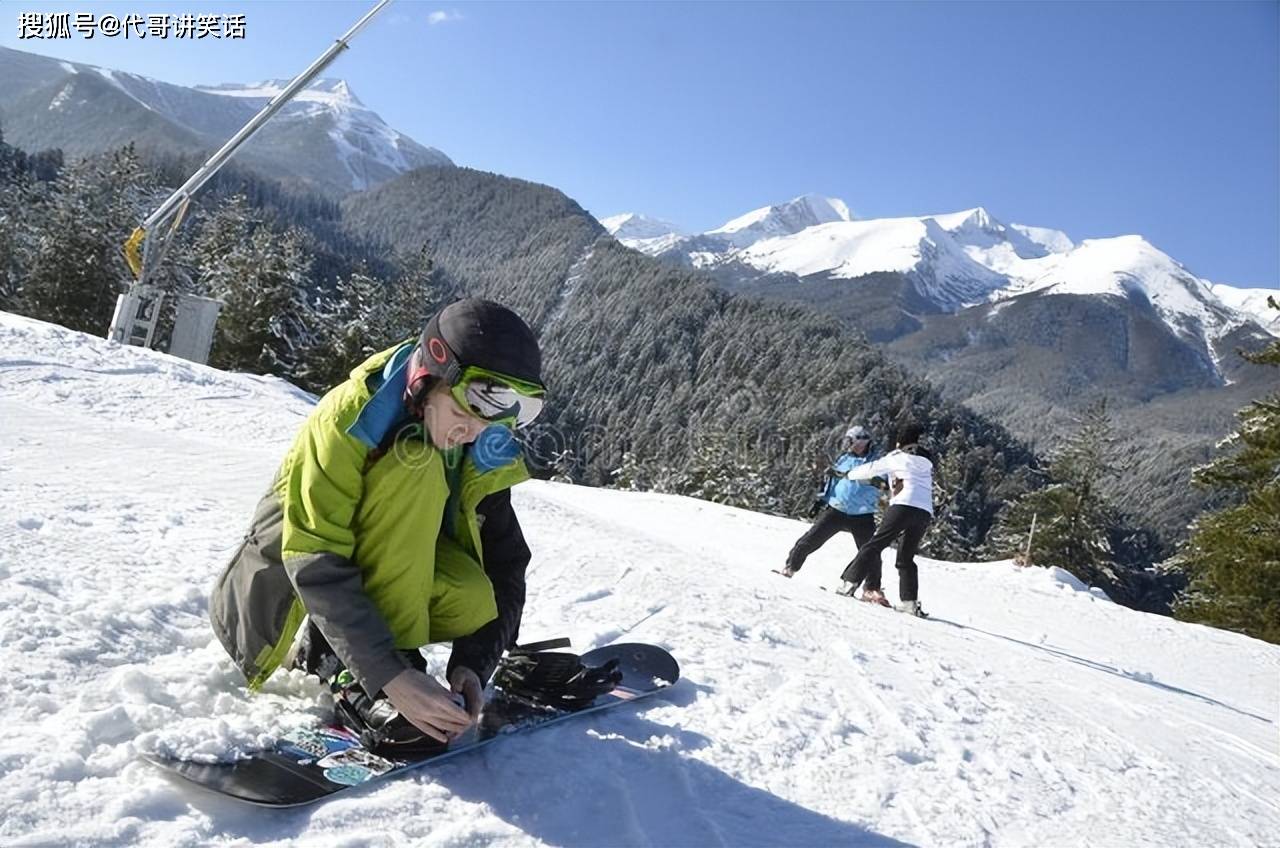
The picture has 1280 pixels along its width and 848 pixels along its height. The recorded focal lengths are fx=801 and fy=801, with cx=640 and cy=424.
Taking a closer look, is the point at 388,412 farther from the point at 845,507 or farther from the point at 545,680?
the point at 845,507

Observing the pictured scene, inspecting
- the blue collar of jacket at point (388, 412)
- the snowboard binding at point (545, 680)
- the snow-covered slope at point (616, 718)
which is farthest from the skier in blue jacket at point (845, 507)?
the blue collar of jacket at point (388, 412)

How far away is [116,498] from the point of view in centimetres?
429

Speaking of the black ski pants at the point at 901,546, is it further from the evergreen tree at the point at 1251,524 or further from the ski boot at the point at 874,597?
the evergreen tree at the point at 1251,524

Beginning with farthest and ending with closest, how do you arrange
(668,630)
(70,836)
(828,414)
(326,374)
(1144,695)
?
(828,414)
(326,374)
(1144,695)
(668,630)
(70,836)

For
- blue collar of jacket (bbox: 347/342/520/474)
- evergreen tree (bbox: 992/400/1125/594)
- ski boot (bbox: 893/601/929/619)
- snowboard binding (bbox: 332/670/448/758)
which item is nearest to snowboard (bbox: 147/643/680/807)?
snowboard binding (bbox: 332/670/448/758)

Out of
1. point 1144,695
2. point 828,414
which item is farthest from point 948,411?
point 1144,695

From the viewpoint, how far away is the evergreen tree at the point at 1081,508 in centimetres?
3202

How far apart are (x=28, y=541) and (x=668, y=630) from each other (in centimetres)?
292

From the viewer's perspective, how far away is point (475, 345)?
2104mm

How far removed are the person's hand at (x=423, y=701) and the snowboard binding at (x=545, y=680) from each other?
0.86m

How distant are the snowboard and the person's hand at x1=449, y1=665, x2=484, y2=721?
8.1 inches

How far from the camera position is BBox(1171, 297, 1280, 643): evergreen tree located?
1719cm

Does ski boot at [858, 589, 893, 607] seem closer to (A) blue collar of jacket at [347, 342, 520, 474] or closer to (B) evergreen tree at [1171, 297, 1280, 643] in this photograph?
(A) blue collar of jacket at [347, 342, 520, 474]

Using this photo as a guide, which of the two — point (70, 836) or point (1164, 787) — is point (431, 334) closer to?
point (70, 836)
